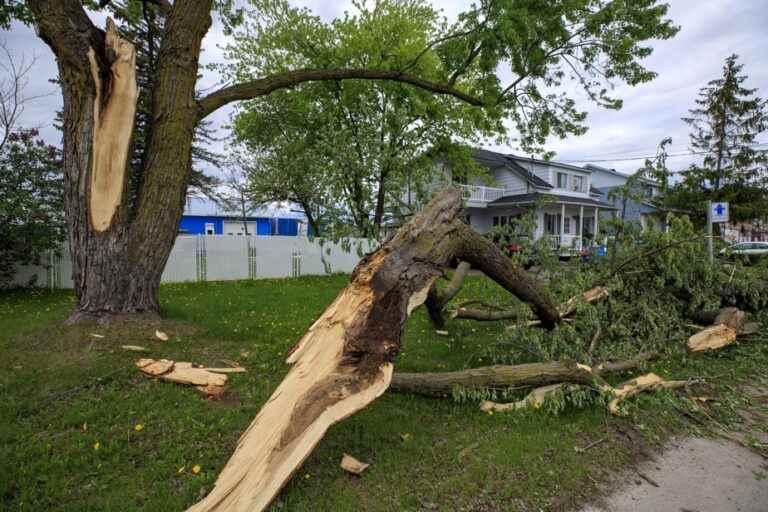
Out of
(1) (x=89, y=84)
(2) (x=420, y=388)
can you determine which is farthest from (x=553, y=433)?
(1) (x=89, y=84)

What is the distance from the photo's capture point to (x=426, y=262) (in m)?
2.56

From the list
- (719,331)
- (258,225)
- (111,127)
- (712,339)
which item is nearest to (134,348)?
(111,127)

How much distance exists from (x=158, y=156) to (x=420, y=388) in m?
4.16

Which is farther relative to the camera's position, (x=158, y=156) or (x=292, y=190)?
(x=292, y=190)

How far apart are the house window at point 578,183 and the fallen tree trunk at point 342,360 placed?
26.4 meters

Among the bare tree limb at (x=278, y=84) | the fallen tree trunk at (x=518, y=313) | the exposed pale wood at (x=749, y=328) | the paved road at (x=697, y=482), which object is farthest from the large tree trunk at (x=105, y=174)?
the exposed pale wood at (x=749, y=328)

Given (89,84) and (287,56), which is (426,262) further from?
(287,56)

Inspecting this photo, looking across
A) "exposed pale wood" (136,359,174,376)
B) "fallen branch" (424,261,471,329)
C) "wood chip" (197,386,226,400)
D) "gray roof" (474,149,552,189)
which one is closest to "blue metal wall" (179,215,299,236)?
"gray roof" (474,149,552,189)

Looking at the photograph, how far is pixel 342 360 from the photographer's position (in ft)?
7.03

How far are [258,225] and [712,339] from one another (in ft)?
108

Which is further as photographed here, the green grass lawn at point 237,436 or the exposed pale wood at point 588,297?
→ the exposed pale wood at point 588,297

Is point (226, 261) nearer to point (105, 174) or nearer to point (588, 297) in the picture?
point (105, 174)

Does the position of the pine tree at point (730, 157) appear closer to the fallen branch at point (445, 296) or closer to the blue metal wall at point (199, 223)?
the fallen branch at point (445, 296)

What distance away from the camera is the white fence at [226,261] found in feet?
32.2
